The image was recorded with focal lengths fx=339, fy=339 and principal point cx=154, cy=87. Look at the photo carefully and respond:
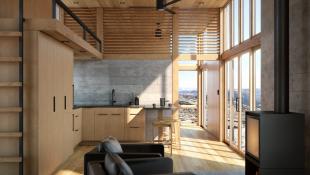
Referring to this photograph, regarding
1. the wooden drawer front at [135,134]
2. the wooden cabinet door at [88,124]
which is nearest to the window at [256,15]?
the wooden drawer front at [135,134]

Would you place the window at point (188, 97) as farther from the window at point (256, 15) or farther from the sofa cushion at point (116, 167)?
the sofa cushion at point (116, 167)

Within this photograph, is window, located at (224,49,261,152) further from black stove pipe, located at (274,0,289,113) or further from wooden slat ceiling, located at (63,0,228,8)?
black stove pipe, located at (274,0,289,113)

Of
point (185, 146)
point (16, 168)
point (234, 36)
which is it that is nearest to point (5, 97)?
point (16, 168)

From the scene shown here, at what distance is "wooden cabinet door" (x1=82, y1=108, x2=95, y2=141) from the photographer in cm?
825

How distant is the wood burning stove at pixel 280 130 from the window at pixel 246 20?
2.53 meters

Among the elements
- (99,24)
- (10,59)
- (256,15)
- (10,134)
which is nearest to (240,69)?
(256,15)

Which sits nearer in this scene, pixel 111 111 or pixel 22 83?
pixel 22 83

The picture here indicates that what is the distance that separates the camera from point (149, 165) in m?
3.61

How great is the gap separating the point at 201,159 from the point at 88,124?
10.1 feet

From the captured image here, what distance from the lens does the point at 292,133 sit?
150 inches

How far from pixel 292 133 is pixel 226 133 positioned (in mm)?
4960

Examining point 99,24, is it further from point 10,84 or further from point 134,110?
point 10,84

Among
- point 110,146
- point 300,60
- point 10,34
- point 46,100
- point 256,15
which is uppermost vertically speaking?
point 256,15

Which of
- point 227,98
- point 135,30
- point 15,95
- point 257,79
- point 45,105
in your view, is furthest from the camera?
point 135,30
